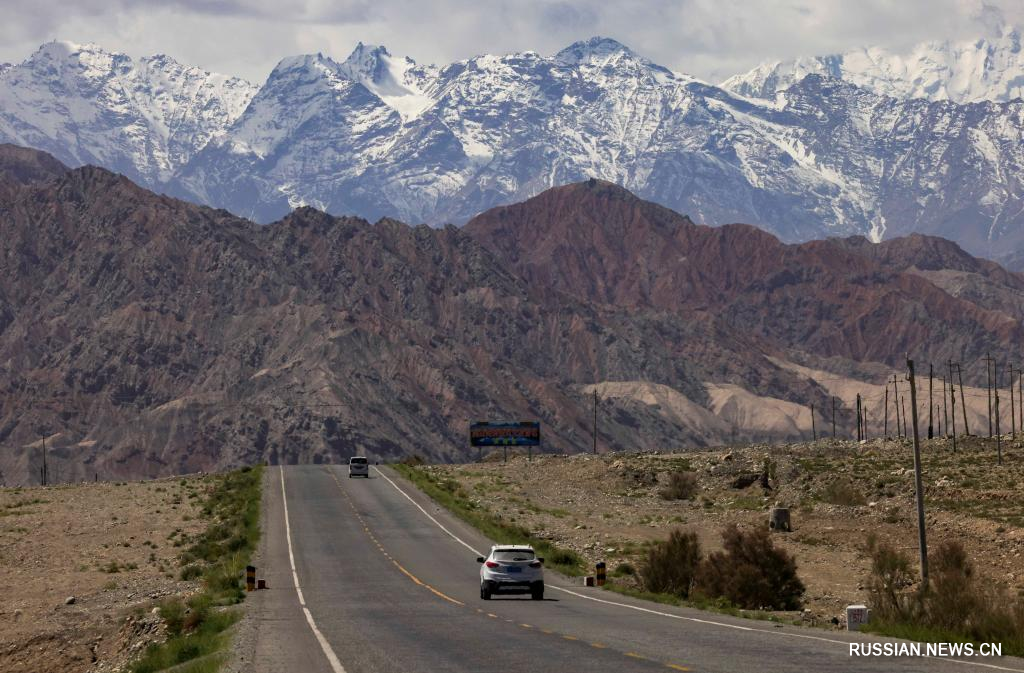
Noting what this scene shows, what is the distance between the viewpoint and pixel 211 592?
53.1 meters

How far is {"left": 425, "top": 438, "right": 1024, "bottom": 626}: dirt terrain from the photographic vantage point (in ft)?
213

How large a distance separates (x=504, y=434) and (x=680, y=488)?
62457mm

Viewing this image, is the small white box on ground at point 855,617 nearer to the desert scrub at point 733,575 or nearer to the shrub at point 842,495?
the desert scrub at point 733,575

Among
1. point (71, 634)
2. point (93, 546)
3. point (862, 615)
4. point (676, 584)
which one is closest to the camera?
point (862, 615)

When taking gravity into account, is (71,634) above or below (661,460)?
below

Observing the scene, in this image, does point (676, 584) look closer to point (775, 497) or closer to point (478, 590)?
point (478, 590)

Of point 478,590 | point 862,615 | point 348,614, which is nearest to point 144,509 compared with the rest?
point 478,590

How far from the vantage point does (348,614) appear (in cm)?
4525

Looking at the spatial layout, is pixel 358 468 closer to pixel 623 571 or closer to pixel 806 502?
pixel 806 502

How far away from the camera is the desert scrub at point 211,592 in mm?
39531

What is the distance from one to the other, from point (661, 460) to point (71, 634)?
281 feet

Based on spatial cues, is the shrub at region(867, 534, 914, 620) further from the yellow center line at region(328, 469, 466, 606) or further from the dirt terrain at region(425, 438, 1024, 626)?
the yellow center line at region(328, 469, 466, 606)

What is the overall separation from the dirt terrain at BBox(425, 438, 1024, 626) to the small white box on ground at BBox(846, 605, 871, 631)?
1.89 m

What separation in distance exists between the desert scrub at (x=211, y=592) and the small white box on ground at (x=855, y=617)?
49.6 feet
